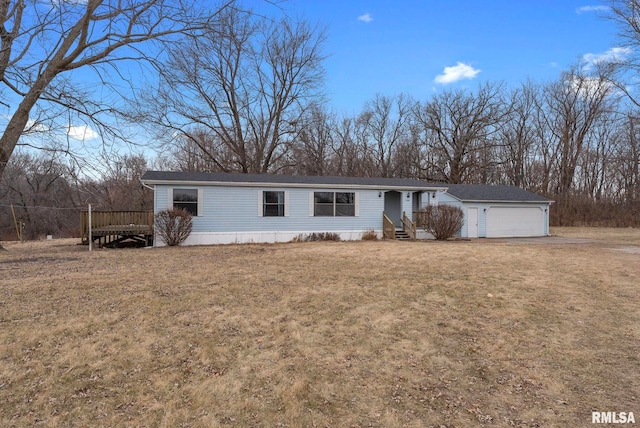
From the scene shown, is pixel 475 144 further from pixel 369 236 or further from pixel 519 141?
pixel 369 236

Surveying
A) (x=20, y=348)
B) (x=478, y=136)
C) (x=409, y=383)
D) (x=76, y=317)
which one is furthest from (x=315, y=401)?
(x=478, y=136)

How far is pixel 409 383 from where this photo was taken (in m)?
3.08

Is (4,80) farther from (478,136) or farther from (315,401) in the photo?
(478,136)

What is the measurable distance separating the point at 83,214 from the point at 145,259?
5929mm

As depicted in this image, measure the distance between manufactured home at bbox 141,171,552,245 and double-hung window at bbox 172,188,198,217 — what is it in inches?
1.4

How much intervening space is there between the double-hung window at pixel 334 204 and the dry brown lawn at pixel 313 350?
828 cm

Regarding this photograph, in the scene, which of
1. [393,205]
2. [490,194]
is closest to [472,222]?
[490,194]

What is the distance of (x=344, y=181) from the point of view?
52.1ft

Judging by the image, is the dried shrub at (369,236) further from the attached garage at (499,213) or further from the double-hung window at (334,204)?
the attached garage at (499,213)

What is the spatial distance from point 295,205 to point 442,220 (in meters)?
6.59

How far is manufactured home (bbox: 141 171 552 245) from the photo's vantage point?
1357cm

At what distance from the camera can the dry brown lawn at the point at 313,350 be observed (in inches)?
104

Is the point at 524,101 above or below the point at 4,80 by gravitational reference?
above

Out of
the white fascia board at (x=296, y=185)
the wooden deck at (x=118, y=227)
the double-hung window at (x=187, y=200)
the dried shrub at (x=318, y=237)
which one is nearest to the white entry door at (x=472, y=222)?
the white fascia board at (x=296, y=185)
